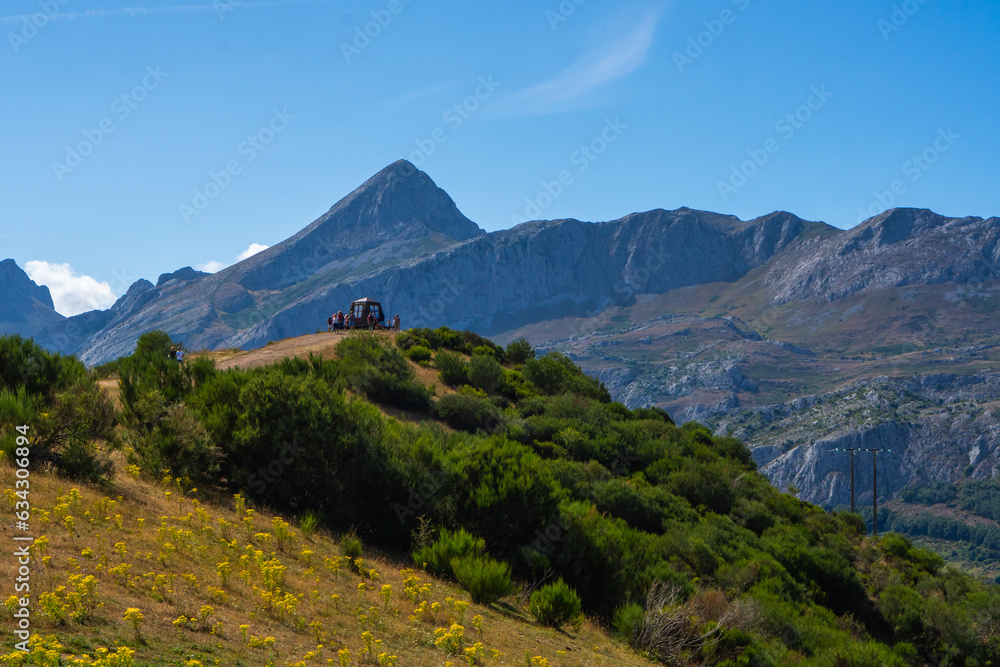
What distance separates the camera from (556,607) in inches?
429

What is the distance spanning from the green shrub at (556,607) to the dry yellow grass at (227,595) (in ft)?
1.02

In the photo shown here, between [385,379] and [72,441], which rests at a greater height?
[385,379]

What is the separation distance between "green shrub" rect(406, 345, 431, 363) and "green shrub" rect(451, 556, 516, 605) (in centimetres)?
2378

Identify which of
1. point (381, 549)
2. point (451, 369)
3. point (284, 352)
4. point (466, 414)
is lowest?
point (381, 549)

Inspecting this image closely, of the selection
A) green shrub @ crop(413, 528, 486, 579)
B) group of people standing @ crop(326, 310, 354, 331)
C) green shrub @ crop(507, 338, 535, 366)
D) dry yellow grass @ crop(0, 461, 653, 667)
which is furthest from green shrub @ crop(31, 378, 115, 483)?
group of people standing @ crop(326, 310, 354, 331)

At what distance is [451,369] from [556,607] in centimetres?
2226

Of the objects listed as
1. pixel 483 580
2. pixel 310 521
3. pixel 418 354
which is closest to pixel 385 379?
pixel 418 354

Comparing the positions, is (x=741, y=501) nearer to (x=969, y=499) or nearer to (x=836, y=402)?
(x=969, y=499)

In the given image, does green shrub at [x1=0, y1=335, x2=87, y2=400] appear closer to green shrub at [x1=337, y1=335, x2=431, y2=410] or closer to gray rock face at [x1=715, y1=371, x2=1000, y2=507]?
green shrub at [x1=337, y1=335, x2=431, y2=410]

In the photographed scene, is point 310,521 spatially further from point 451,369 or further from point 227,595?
point 451,369

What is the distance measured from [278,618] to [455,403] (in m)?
19.1

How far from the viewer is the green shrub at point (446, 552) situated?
38.9 feet

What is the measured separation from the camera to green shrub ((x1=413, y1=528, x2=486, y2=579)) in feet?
38.9

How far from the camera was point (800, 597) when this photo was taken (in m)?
18.7
